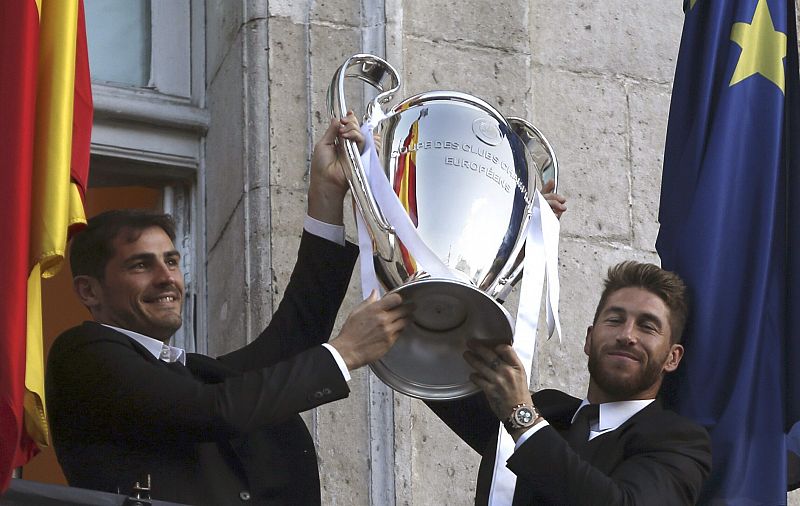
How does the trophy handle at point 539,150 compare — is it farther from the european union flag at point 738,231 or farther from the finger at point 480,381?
the finger at point 480,381

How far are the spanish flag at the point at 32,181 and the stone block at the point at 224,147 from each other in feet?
3.38

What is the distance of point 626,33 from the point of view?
668 cm

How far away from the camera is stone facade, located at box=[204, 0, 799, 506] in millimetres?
5848

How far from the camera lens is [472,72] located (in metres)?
6.29

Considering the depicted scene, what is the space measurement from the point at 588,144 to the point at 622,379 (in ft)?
4.80

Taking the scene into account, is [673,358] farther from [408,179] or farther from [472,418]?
[408,179]

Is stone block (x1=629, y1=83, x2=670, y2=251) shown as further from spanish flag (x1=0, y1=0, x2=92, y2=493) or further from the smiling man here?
spanish flag (x1=0, y1=0, x2=92, y2=493)

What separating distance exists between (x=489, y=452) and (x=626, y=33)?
1.92 m

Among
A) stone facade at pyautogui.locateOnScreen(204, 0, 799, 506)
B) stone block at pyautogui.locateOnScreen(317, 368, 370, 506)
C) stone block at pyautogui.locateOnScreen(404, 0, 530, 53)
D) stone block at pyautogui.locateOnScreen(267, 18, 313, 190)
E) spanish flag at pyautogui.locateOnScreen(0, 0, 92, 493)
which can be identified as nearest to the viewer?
spanish flag at pyautogui.locateOnScreen(0, 0, 92, 493)

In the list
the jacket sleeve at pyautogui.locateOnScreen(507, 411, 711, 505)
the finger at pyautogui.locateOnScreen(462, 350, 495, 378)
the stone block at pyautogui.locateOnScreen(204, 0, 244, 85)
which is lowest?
the jacket sleeve at pyautogui.locateOnScreen(507, 411, 711, 505)

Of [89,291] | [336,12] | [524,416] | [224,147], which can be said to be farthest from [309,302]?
[336,12]

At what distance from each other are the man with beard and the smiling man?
1.12 feet

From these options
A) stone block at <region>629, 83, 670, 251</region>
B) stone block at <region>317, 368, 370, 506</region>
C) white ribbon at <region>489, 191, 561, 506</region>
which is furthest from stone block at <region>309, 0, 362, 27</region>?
white ribbon at <region>489, 191, 561, 506</region>

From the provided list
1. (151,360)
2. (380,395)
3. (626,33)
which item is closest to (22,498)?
(151,360)
